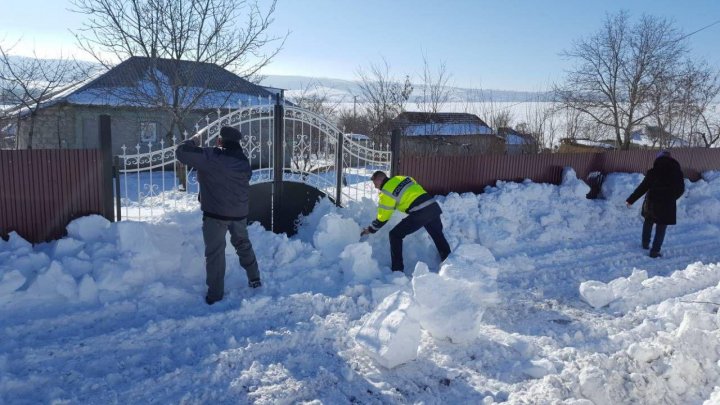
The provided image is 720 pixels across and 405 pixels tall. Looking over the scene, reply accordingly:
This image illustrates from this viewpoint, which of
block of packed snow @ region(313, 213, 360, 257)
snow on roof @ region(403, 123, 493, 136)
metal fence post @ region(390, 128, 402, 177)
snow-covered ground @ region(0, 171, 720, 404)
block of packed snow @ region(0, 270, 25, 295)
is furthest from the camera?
snow on roof @ region(403, 123, 493, 136)

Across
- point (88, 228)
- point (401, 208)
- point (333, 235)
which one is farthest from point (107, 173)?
point (401, 208)

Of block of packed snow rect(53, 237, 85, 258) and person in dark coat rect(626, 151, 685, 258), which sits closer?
block of packed snow rect(53, 237, 85, 258)

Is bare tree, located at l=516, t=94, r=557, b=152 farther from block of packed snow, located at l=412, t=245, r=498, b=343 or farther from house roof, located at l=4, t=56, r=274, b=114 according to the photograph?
block of packed snow, located at l=412, t=245, r=498, b=343

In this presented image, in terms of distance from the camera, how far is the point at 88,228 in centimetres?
551

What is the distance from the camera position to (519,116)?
21594 millimetres

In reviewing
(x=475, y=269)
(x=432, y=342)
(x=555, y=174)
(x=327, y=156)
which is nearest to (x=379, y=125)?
(x=555, y=174)

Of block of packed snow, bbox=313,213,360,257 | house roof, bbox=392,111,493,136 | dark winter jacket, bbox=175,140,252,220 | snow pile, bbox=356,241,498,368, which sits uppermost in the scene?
house roof, bbox=392,111,493,136

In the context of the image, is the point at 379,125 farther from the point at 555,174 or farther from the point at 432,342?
the point at 432,342

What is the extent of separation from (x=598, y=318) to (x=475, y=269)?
1315 mm

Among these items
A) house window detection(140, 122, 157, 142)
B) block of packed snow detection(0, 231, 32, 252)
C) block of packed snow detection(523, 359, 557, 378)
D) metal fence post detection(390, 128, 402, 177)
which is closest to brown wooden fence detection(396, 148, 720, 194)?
metal fence post detection(390, 128, 402, 177)

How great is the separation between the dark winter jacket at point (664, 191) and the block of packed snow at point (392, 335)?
5.56m

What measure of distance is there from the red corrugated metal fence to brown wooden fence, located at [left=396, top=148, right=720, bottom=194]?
430 cm

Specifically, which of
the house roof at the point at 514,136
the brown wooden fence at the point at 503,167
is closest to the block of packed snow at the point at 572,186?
the brown wooden fence at the point at 503,167

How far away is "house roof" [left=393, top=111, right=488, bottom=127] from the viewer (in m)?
17.1
